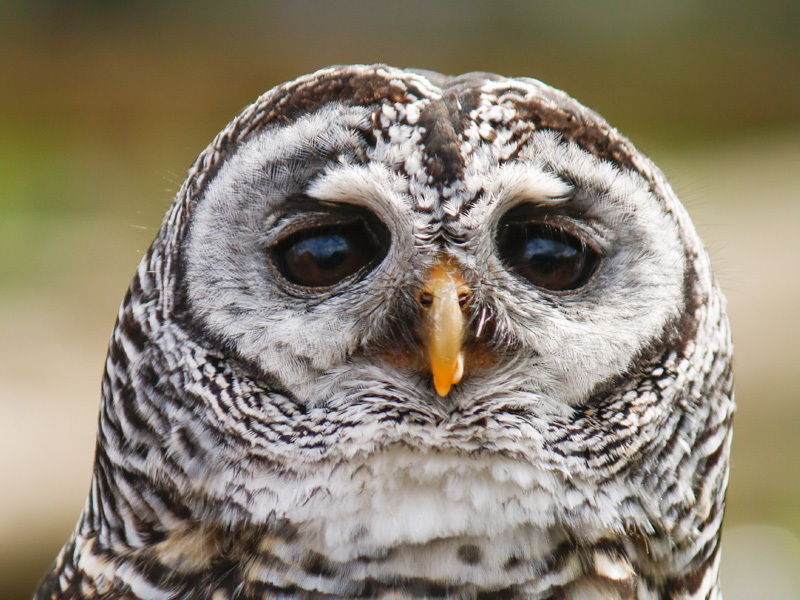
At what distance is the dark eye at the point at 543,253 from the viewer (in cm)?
141

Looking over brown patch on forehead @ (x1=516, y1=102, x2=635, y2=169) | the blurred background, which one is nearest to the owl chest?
brown patch on forehead @ (x1=516, y1=102, x2=635, y2=169)

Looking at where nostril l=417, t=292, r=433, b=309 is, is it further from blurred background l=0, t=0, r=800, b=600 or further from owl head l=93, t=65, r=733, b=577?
blurred background l=0, t=0, r=800, b=600

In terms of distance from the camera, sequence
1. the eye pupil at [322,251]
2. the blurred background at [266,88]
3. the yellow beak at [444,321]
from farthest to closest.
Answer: the blurred background at [266,88]
the eye pupil at [322,251]
the yellow beak at [444,321]

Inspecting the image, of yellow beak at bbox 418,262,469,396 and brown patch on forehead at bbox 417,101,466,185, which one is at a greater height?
brown patch on forehead at bbox 417,101,466,185

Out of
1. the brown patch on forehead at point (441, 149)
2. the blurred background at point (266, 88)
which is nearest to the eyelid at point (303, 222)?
the brown patch on forehead at point (441, 149)

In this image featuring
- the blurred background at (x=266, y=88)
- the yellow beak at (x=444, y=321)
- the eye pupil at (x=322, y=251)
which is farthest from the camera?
the blurred background at (x=266, y=88)

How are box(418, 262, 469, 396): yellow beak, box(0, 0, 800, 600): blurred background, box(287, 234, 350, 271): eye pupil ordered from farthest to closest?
1. box(0, 0, 800, 600): blurred background
2. box(287, 234, 350, 271): eye pupil
3. box(418, 262, 469, 396): yellow beak

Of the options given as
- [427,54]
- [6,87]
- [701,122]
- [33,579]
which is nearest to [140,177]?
[6,87]

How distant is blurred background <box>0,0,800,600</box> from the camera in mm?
5281

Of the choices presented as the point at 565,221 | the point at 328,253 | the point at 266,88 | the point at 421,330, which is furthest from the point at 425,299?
the point at 266,88

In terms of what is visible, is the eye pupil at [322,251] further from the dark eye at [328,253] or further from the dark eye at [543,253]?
the dark eye at [543,253]

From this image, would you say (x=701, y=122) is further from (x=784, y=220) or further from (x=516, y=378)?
(x=516, y=378)

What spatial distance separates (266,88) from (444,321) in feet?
15.4

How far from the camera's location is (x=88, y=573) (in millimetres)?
1527
